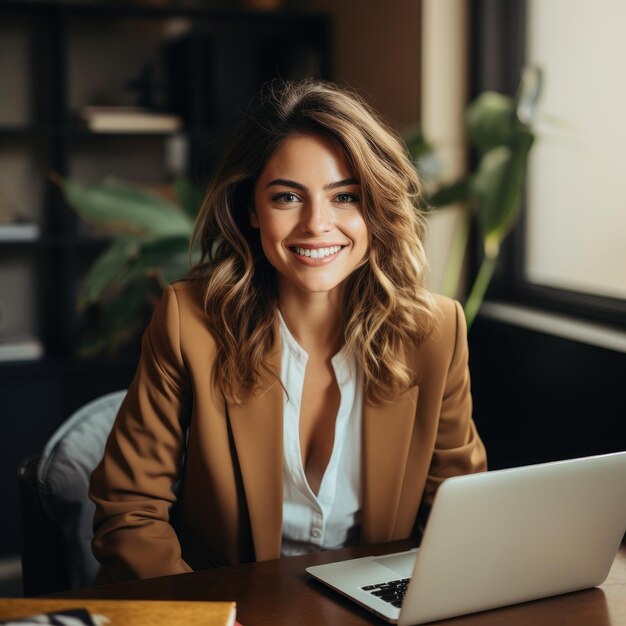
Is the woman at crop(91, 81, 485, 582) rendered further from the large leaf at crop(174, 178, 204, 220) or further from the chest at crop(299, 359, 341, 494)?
the large leaf at crop(174, 178, 204, 220)

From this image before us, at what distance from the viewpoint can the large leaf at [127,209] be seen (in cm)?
273

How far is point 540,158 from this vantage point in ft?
10.2

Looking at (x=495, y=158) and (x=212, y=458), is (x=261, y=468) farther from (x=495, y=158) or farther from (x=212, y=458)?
(x=495, y=158)

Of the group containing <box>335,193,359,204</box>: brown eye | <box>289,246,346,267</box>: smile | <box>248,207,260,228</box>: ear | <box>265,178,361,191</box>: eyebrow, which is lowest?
<box>289,246,346,267</box>: smile

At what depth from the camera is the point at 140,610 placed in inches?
42.0

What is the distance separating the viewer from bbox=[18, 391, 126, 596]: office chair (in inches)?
64.6

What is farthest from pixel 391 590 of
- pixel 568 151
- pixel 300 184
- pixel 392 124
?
pixel 392 124

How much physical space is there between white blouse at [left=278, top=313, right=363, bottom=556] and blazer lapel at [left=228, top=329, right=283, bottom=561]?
4cm

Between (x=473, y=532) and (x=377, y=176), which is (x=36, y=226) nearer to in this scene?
(x=377, y=176)

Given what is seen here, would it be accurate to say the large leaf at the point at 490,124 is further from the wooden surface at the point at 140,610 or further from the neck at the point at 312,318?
the wooden surface at the point at 140,610

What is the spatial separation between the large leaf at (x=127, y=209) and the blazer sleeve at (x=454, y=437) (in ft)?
4.23

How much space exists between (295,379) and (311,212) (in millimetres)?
290

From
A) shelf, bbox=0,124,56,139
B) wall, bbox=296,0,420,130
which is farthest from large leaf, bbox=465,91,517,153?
shelf, bbox=0,124,56,139

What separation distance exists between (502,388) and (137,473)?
1619 millimetres
